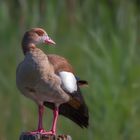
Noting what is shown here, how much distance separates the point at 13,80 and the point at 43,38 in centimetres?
361

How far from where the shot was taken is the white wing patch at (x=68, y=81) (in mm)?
7832

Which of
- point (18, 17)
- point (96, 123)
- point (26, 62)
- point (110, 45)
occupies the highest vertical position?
point (18, 17)

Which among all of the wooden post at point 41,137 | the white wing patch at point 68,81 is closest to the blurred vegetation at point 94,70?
the white wing patch at point 68,81

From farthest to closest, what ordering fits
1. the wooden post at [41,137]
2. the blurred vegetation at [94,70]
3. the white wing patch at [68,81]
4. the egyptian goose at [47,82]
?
the blurred vegetation at [94,70] < the white wing patch at [68,81] < the egyptian goose at [47,82] < the wooden post at [41,137]

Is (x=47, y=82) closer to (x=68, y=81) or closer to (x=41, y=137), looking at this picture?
(x=68, y=81)

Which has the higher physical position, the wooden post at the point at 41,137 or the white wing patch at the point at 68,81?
the white wing patch at the point at 68,81

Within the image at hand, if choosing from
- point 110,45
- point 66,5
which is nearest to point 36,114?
point 110,45

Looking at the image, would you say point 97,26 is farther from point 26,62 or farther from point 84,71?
point 26,62

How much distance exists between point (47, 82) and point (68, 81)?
0.19 meters

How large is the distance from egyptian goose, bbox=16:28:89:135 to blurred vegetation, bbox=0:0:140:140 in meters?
3.07

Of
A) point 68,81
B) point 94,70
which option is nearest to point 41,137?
point 68,81

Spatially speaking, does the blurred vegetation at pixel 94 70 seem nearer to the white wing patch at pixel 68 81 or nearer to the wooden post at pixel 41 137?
the white wing patch at pixel 68 81

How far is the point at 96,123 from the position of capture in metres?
11.3

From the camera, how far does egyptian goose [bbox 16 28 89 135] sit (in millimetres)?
7719
